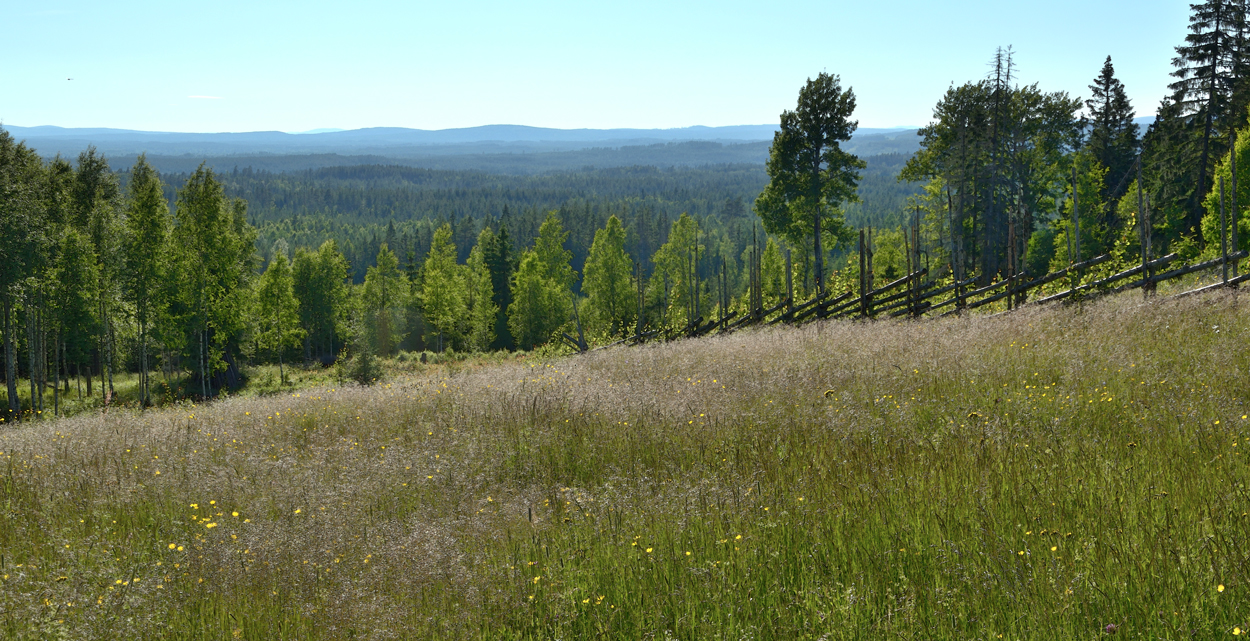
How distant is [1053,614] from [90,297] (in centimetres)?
3417

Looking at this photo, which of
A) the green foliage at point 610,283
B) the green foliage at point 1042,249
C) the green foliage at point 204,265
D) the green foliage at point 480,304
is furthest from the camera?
the green foliage at point 480,304

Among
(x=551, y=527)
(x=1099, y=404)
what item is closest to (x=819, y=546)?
(x=551, y=527)

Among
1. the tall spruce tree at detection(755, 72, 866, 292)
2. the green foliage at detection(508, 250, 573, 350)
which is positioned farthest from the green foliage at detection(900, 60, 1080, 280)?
the green foliage at detection(508, 250, 573, 350)

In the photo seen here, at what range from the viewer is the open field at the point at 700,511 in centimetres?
337

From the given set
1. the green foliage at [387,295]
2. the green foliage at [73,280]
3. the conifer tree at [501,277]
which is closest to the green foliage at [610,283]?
the conifer tree at [501,277]

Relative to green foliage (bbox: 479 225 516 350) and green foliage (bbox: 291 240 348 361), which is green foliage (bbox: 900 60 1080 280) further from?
green foliage (bbox: 291 240 348 361)

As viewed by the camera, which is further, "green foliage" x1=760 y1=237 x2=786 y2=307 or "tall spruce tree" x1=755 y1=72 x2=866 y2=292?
"green foliage" x1=760 y1=237 x2=786 y2=307

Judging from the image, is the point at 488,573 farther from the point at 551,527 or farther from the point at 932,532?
the point at 932,532

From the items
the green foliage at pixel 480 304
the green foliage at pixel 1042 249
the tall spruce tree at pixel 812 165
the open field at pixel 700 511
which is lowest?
the green foliage at pixel 480 304

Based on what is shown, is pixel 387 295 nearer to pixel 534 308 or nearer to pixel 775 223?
pixel 534 308

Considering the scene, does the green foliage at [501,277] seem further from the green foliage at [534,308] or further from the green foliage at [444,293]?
the green foliage at [534,308]

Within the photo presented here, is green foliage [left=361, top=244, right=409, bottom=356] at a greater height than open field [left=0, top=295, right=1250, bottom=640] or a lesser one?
lesser

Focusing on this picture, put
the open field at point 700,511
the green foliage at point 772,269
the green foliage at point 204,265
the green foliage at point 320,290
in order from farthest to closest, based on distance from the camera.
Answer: the green foliage at point 772,269 < the green foliage at point 320,290 < the green foliage at point 204,265 < the open field at point 700,511

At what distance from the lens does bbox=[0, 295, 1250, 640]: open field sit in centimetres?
337
